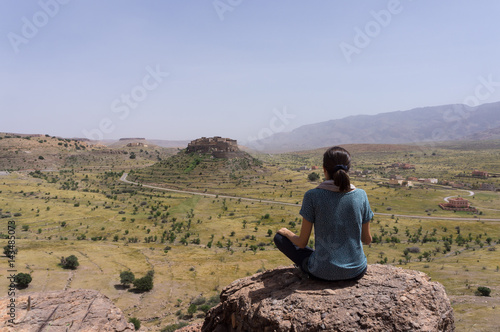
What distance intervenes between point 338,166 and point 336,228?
0.98 meters

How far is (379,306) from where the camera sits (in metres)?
4.25

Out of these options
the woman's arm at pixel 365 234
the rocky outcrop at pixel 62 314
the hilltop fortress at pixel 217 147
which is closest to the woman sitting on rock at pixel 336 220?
the woman's arm at pixel 365 234

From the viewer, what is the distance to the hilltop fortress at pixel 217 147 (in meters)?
100

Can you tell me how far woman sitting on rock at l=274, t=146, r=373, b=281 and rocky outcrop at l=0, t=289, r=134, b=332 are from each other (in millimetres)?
5083

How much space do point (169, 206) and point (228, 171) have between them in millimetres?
31760

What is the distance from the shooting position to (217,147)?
Answer: 10412 centimetres

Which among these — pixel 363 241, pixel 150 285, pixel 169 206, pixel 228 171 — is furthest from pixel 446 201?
pixel 363 241

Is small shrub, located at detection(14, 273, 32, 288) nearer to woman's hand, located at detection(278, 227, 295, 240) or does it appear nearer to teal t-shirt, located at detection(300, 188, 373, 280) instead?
woman's hand, located at detection(278, 227, 295, 240)

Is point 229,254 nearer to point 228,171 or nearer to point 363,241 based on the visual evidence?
point 363,241

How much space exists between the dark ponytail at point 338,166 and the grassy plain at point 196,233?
1399cm

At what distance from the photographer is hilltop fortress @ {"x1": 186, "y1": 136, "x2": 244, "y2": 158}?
10000 cm

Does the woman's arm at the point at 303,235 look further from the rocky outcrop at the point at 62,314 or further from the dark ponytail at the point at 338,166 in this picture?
the rocky outcrop at the point at 62,314

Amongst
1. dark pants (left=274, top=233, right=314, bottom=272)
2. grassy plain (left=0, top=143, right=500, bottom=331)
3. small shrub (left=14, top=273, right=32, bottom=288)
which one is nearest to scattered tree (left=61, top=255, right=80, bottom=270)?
grassy plain (left=0, top=143, right=500, bottom=331)

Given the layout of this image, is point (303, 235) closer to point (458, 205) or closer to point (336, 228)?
point (336, 228)
